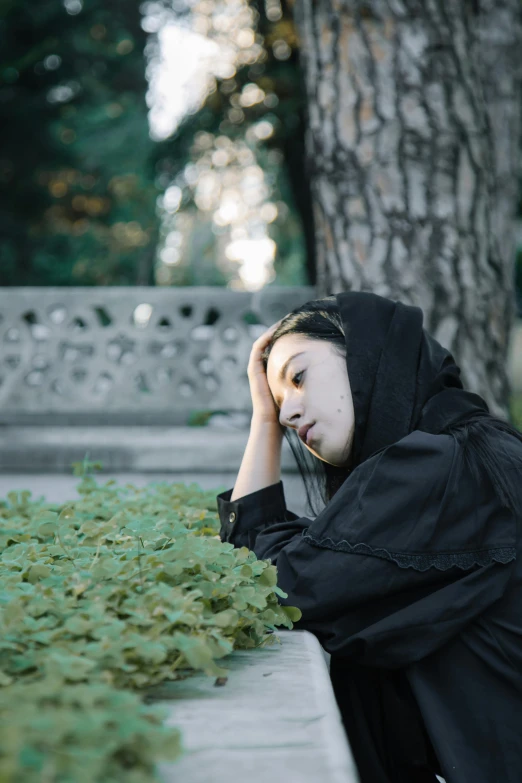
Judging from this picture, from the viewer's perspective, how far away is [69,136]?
1447 centimetres

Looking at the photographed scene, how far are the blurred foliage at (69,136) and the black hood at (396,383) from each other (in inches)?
380

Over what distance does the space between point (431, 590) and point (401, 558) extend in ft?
0.54

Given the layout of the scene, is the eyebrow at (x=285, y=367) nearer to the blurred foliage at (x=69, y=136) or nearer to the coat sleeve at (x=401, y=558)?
the coat sleeve at (x=401, y=558)

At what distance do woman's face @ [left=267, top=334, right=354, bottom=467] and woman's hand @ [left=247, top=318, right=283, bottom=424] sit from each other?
0.71ft

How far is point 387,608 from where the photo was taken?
2041mm

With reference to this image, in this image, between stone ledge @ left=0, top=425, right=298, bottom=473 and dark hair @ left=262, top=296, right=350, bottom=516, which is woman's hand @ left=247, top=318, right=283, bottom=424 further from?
stone ledge @ left=0, top=425, right=298, bottom=473

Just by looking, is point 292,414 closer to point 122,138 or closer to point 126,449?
point 126,449

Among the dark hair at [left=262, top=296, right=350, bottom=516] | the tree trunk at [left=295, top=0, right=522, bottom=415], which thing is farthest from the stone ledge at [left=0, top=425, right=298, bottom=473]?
the dark hair at [left=262, top=296, right=350, bottom=516]

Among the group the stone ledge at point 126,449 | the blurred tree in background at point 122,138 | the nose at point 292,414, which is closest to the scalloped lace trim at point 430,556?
the nose at point 292,414

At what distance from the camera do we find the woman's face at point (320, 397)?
234 centimetres

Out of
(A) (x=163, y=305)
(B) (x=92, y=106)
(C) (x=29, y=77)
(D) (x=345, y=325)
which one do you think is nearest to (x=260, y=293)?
(A) (x=163, y=305)

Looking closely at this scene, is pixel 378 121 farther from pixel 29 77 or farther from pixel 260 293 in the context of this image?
pixel 29 77

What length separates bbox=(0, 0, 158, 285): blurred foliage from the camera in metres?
12.7

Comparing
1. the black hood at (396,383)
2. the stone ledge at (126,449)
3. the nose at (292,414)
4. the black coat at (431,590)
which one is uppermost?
the black hood at (396,383)
